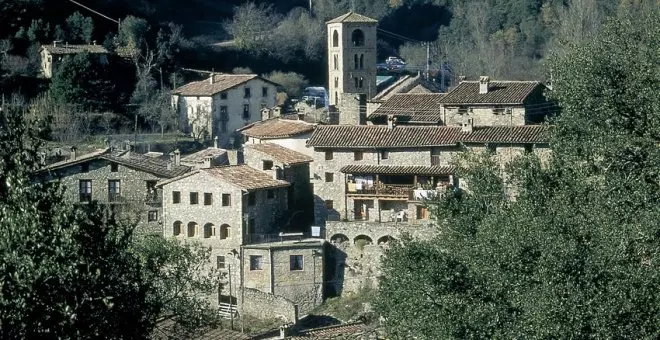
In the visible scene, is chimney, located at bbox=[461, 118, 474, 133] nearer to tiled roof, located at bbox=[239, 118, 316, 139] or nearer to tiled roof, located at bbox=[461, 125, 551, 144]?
tiled roof, located at bbox=[461, 125, 551, 144]

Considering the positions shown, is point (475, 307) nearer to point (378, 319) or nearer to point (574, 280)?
point (574, 280)

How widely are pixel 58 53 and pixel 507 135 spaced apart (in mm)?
24816

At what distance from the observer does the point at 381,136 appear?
139 feet

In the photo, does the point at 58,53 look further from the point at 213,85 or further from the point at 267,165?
the point at 267,165

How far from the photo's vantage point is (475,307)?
2353 centimetres

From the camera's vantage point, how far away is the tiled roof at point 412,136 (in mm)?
41219

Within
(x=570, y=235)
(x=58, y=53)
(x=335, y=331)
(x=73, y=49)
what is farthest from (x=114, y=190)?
(x=570, y=235)

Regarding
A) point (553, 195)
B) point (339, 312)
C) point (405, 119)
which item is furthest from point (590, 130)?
point (405, 119)

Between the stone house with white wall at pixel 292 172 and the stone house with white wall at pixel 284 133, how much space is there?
850 mm

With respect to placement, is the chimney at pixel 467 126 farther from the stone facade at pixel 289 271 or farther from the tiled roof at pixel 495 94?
the stone facade at pixel 289 271

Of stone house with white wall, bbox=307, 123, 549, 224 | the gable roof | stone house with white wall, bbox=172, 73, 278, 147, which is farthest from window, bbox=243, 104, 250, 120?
stone house with white wall, bbox=307, 123, 549, 224

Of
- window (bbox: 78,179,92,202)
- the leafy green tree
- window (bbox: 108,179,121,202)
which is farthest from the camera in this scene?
the leafy green tree

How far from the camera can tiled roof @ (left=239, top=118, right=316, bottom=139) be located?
150ft

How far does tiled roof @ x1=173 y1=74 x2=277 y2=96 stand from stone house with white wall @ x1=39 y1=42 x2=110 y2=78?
371cm
